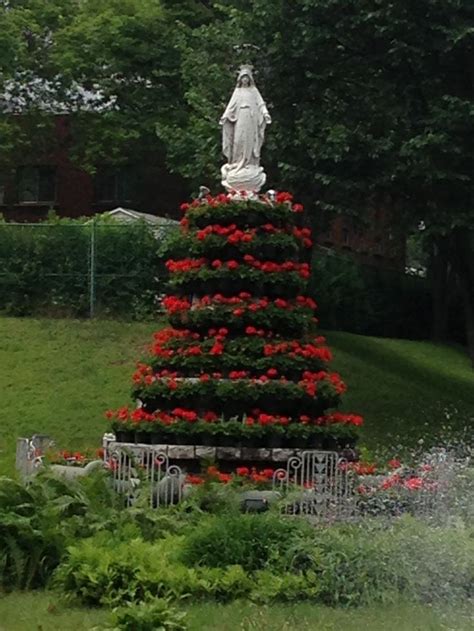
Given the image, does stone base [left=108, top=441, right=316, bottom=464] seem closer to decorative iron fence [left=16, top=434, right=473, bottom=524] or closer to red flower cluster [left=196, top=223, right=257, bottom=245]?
decorative iron fence [left=16, top=434, right=473, bottom=524]

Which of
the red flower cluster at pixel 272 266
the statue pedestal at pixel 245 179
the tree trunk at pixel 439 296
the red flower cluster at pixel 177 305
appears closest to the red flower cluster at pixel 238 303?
the red flower cluster at pixel 177 305

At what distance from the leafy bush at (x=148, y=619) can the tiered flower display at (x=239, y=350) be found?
486 cm

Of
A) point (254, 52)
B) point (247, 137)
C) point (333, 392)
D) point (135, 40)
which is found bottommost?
point (333, 392)

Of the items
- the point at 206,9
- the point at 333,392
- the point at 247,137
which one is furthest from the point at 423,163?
the point at 206,9

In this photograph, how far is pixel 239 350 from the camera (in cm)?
1337

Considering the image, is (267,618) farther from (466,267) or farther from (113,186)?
(113,186)

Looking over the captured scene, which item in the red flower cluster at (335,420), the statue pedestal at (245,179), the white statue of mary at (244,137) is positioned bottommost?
the red flower cluster at (335,420)

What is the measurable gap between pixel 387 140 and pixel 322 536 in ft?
38.9

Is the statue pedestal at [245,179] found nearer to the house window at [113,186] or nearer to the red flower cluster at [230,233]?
the red flower cluster at [230,233]

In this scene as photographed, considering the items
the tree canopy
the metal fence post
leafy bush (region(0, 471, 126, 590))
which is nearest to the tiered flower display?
leafy bush (region(0, 471, 126, 590))

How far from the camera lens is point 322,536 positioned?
392 inches

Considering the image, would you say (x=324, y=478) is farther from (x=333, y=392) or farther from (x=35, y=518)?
(x=35, y=518)

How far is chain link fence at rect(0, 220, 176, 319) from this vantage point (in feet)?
90.7

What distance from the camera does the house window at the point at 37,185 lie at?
41000mm
